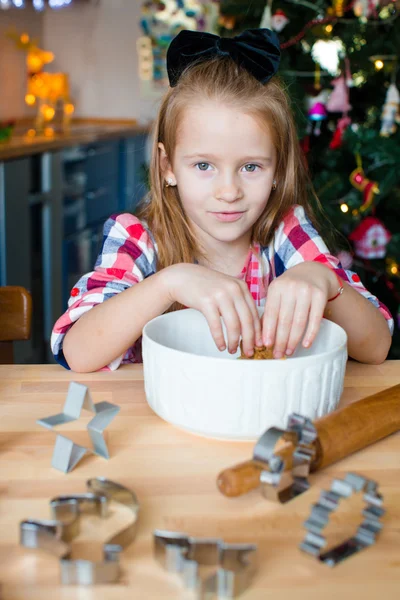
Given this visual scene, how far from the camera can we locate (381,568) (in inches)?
20.0

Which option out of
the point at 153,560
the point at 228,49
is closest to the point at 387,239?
the point at 228,49

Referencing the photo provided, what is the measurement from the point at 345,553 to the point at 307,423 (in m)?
0.12

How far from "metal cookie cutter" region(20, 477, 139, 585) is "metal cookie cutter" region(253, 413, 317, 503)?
0.34 ft

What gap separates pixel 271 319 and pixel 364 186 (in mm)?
1432

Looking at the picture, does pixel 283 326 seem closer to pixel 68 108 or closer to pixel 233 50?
pixel 233 50

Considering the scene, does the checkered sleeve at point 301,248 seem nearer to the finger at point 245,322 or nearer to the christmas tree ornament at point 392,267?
the finger at point 245,322

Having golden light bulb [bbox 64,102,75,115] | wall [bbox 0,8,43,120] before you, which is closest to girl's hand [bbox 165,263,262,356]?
wall [bbox 0,8,43,120]

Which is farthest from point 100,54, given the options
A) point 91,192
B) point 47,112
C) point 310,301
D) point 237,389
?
point 237,389

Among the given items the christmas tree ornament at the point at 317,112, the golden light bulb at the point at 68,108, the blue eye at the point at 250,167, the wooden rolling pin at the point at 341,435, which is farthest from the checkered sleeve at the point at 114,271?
the golden light bulb at the point at 68,108

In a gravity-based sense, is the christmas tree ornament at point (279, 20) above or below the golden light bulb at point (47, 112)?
above

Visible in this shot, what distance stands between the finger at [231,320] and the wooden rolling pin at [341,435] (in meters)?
0.15

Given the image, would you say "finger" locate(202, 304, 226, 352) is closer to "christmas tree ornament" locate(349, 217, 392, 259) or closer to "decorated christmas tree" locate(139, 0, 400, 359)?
"decorated christmas tree" locate(139, 0, 400, 359)

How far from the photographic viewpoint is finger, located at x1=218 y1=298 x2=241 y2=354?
80cm

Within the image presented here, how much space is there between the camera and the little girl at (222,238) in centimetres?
83
